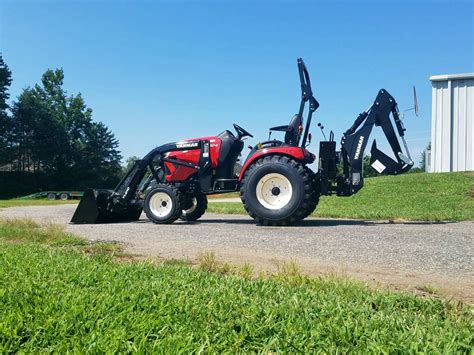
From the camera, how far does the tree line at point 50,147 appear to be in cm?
5550

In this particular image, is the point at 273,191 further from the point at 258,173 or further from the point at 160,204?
the point at 160,204

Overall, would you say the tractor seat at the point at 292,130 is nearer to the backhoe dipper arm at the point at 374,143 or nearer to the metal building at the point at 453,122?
the backhoe dipper arm at the point at 374,143

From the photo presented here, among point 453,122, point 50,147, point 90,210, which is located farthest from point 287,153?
point 50,147

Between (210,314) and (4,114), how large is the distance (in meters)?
59.5

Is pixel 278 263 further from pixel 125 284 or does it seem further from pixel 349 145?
pixel 349 145

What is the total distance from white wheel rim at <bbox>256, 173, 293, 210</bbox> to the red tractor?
2 centimetres

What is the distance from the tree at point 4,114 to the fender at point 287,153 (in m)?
50.7

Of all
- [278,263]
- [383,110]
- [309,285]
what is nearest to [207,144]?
[383,110]

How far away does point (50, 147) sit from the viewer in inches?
2264

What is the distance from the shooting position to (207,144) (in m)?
11.5

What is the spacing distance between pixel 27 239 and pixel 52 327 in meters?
5.06

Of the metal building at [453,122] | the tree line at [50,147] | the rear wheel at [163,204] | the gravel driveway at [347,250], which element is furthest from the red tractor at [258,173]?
the tree line at [50,147]

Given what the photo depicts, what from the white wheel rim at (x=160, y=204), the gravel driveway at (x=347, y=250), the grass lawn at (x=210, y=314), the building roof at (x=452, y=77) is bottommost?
the gravel driveway at (x=347, y=250)

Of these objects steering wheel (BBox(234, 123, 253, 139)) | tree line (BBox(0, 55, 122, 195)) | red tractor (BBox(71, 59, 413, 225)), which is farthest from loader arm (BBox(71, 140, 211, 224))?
tree line (BBox(0, 55, 122, 195))
